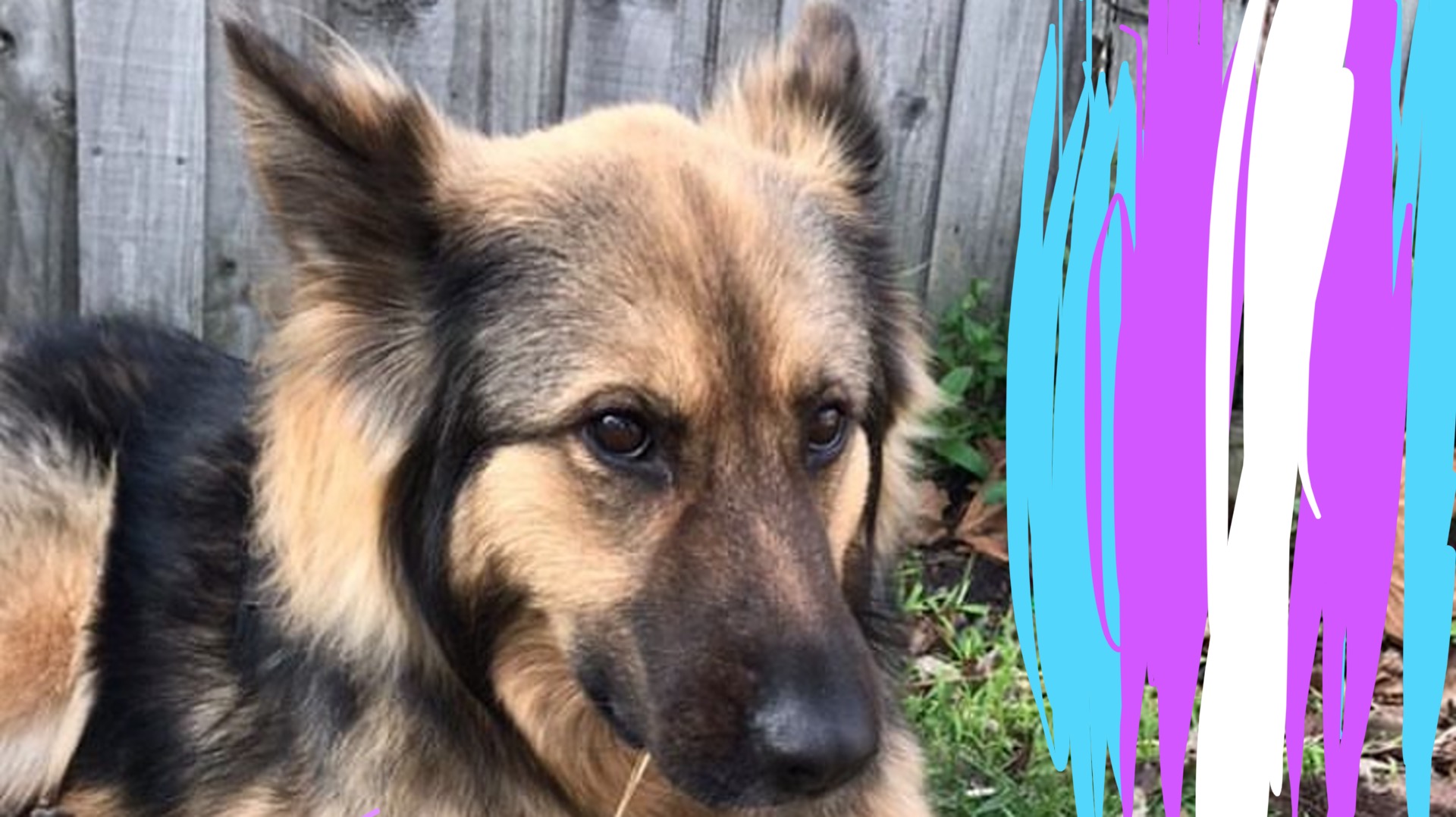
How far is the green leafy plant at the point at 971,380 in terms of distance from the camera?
14.7 feet

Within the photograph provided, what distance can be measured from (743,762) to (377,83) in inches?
43.0

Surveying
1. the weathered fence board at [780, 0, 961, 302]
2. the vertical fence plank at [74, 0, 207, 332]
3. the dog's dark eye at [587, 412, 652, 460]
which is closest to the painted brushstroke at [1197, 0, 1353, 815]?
the dog's dark eye at [587, 412, 652, 460]

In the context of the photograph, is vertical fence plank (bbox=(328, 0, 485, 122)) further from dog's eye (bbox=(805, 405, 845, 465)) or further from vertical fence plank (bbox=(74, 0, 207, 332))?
dog's eye (bbox=(805, 405, 845, 465))

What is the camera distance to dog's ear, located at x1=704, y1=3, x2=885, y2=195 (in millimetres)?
2676

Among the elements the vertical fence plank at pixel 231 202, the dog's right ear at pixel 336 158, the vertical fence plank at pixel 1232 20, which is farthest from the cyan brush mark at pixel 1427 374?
the vertical fence plank at pixel 231 202

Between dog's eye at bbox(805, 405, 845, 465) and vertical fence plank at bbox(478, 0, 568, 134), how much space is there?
1986 mm

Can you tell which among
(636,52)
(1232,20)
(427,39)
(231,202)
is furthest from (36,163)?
(1232,20)

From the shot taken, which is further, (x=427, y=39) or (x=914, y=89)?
(x=914, y=89)

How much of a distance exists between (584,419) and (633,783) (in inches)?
24.5

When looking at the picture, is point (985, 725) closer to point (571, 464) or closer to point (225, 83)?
point (571, 464)

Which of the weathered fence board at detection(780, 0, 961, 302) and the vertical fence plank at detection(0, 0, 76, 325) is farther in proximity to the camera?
the weathered fence board at detection(780, 0, 961, 302)

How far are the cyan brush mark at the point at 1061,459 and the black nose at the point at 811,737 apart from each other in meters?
0.96

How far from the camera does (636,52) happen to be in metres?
4.20

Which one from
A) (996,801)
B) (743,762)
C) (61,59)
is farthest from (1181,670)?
(61,59)
